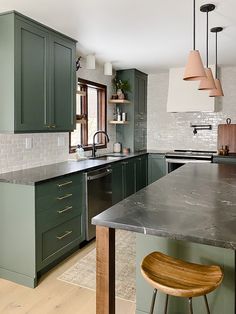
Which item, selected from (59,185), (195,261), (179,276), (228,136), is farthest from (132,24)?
(228,136)

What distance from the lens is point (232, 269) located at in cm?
169

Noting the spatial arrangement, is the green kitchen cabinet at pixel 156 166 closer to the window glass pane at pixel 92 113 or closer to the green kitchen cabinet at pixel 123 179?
the green kitchen cabinet at pixel 123 179

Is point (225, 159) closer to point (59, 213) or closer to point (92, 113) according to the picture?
→ point (92, 113)

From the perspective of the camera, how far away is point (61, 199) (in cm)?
290

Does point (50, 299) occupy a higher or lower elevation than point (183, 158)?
lower

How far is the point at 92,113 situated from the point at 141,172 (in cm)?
130

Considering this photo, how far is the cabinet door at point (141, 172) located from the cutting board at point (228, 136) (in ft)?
4.43

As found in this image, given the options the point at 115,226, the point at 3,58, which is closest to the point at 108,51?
the point at 3,58

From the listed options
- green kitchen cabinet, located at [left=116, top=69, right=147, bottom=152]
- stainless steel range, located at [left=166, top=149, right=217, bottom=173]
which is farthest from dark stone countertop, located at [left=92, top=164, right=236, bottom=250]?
green kitchen cabinet, located at [left=116, top=69, right=147, bottom=152]

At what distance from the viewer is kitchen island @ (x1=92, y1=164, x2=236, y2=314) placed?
1298 mm

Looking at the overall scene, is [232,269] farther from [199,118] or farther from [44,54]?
[199,118]

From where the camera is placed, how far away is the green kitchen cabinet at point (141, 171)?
4957 millimetres

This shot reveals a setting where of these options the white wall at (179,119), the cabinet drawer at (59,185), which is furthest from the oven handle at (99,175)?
the white wall at (179,119)

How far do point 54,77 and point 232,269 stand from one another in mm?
2499
